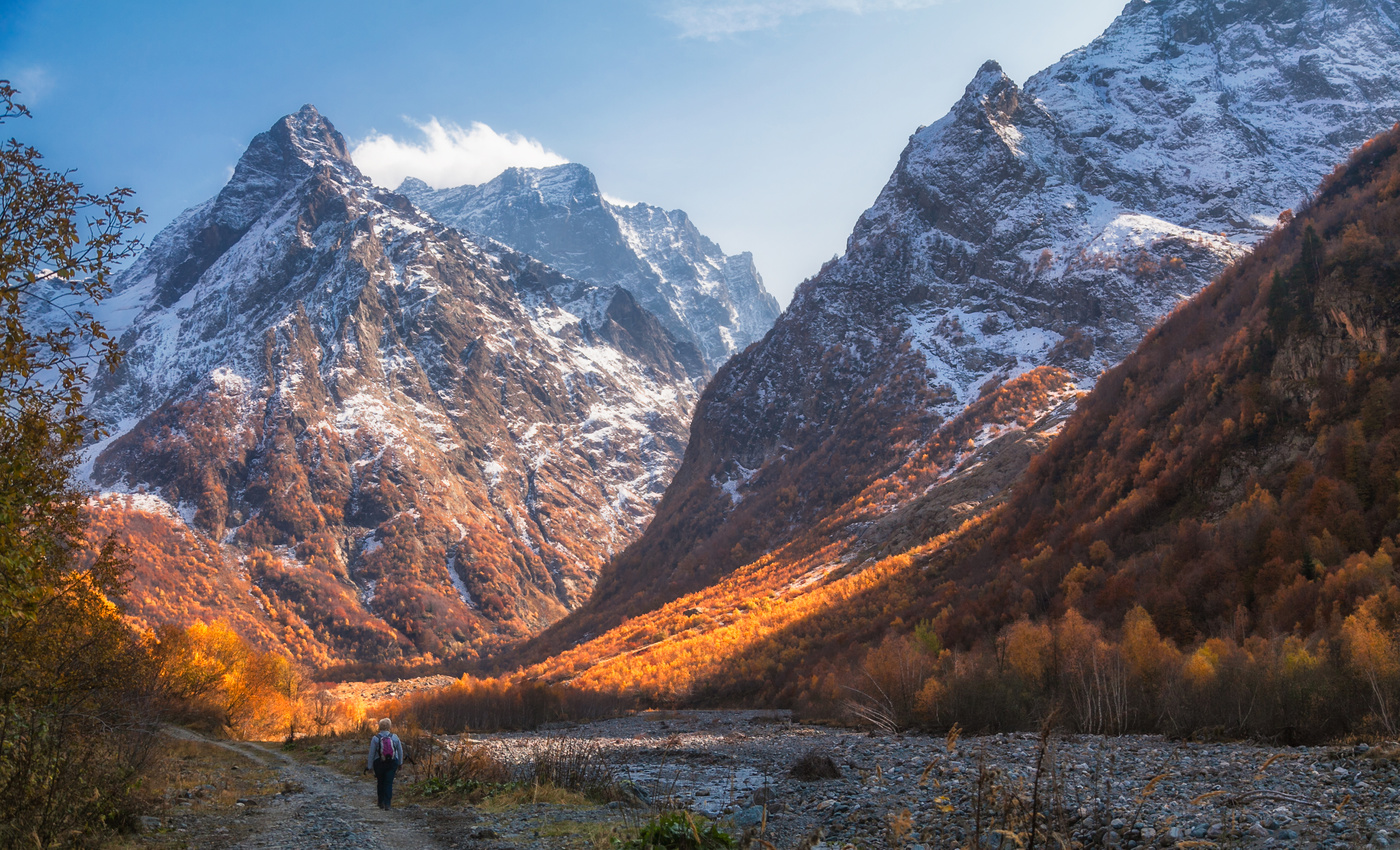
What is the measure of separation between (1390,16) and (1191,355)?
562ft

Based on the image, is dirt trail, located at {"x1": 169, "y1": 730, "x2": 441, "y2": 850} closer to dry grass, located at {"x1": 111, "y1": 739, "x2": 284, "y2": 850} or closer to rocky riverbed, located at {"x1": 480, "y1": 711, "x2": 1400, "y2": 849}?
dry grass, located at {"x1": 111, "y1": 739, "x2": 284, "y2": 850}

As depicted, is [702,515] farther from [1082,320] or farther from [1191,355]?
[1191,355]

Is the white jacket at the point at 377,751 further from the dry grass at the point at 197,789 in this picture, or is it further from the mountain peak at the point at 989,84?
the mountain peak at the point at 989,84

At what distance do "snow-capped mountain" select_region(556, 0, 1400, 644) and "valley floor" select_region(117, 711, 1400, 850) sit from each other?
76.5 metres

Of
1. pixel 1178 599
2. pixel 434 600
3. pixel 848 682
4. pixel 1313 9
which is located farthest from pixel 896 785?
pixel 1313 9

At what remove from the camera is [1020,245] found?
126438mm

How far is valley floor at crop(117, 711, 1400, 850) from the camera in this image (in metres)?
7.13

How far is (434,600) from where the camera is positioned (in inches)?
7215

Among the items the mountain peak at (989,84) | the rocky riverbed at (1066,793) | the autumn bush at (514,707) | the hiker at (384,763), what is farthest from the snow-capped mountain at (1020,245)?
the hiker at (384,763)

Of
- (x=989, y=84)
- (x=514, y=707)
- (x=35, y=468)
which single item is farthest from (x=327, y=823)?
(x=989, y=84)

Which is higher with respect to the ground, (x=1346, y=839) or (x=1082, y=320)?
(x=1082, y=320)

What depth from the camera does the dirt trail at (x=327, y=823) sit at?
11711 millimetres

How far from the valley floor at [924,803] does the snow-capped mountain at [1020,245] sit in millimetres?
76523

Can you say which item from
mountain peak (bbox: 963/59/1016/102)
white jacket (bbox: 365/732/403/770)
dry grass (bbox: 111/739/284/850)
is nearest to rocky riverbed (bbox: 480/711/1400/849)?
white jacket (bbox: 365/732/403/770)
